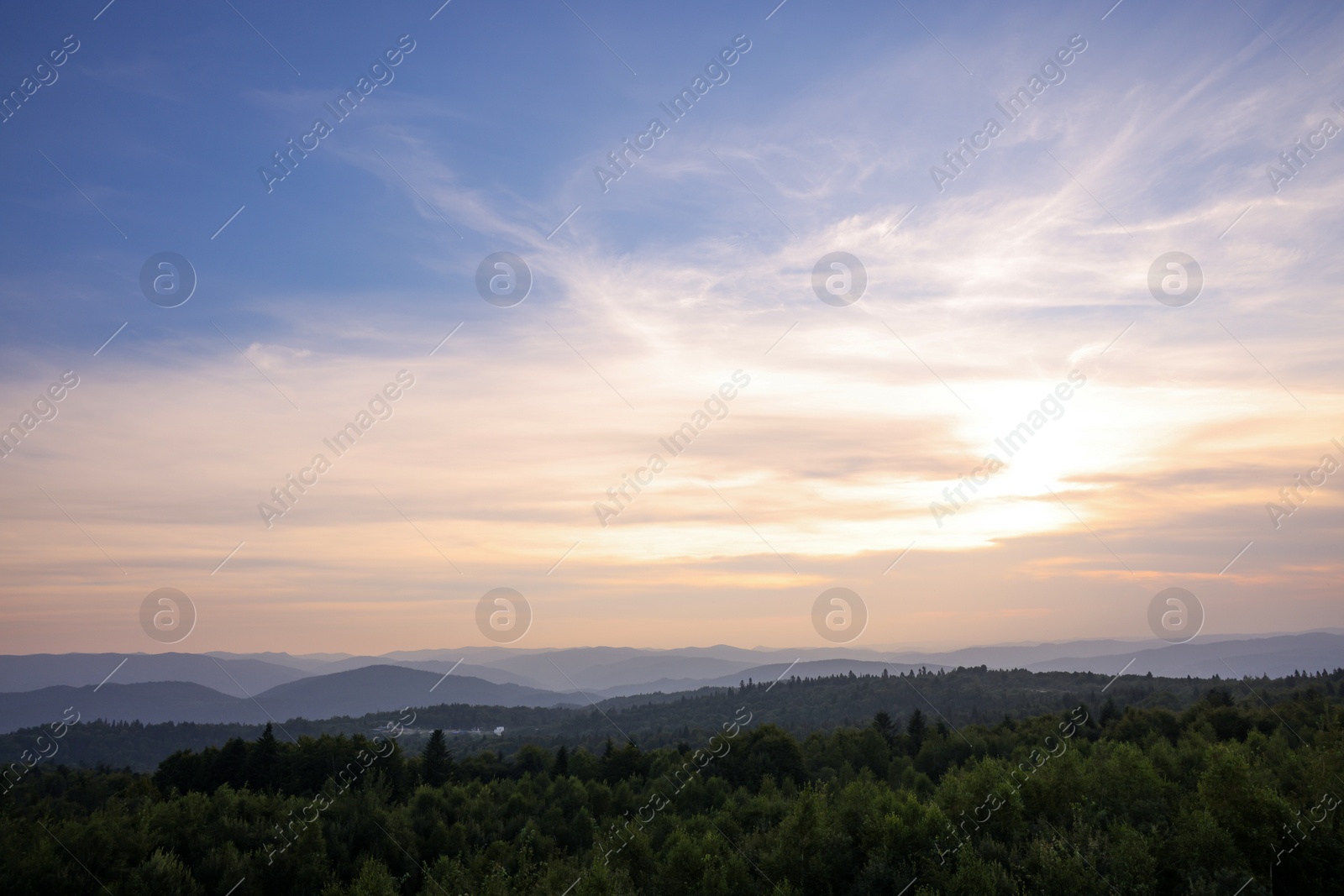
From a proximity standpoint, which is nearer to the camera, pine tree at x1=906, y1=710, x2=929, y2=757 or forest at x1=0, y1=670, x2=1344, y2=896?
forest at x1=0, y1=670, x2=1344, y2=896

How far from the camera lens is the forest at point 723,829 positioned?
85.8ft

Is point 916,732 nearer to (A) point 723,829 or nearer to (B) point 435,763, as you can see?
(A) point 723,829

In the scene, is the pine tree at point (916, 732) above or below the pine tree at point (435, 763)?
below

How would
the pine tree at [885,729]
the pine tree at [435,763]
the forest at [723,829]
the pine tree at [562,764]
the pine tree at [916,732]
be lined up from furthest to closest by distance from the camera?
1. the pine tree at [885,729]
2. the pine tree at [916,732]
3. the pine tree at [562,764]
4. the pine tree at [435,763]
5. the forest at [723,829]

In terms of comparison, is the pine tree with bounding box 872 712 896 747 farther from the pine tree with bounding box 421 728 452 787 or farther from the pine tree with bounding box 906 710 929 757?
the pine tree with bounding box 421 728 452 787

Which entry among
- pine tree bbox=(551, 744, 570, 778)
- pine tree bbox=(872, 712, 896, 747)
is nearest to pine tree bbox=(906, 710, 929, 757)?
pine tree bbox=(872, 712, 896, 747)

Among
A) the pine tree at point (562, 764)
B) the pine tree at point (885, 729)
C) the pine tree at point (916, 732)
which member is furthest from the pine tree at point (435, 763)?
the pine tree at point (916, 732)

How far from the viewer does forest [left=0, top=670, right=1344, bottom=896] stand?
26.1 m

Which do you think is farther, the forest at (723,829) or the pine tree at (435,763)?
the pine tree at (435,763)

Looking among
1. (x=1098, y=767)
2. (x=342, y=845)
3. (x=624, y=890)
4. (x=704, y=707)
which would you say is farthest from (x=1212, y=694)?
(x=704, y=707)

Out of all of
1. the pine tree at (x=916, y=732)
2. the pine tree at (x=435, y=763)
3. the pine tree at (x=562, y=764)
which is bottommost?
the pine tree at (x=916, y=732)

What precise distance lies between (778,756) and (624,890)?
1696 inches

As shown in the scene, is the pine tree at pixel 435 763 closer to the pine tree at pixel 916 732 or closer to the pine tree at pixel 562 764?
the pine tree at pixel 562 764

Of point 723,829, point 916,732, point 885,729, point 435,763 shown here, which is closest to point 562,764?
point 435,763
